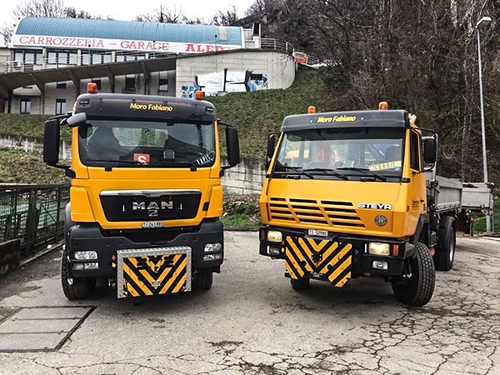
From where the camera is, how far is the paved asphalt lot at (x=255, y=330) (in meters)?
4.57

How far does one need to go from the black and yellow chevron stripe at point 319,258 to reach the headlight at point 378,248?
0.27 m

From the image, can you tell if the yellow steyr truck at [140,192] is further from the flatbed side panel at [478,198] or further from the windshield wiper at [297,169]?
the flatbed side panel at [478,198]

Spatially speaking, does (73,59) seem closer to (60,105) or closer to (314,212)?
(60,105)

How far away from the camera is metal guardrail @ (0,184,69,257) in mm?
8713

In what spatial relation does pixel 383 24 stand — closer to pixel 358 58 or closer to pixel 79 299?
pixel 358 58

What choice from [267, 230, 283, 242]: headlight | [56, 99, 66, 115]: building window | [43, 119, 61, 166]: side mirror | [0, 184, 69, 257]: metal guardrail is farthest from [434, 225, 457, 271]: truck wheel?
[56, 99, 66, 115]: building window

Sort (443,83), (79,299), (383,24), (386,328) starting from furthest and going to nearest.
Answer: (383,24)
(443,83)
(79,299)
(386,328)

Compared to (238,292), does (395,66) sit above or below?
above

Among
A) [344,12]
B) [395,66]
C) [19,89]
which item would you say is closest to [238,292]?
[395,66]

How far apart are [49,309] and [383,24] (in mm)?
23563

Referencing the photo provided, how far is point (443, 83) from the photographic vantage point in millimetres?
22891

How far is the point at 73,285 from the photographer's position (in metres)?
6.66

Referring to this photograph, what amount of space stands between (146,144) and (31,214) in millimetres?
5096

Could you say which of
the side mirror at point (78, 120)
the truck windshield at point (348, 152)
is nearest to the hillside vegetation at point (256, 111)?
the truck windshield at point (348, 152)
